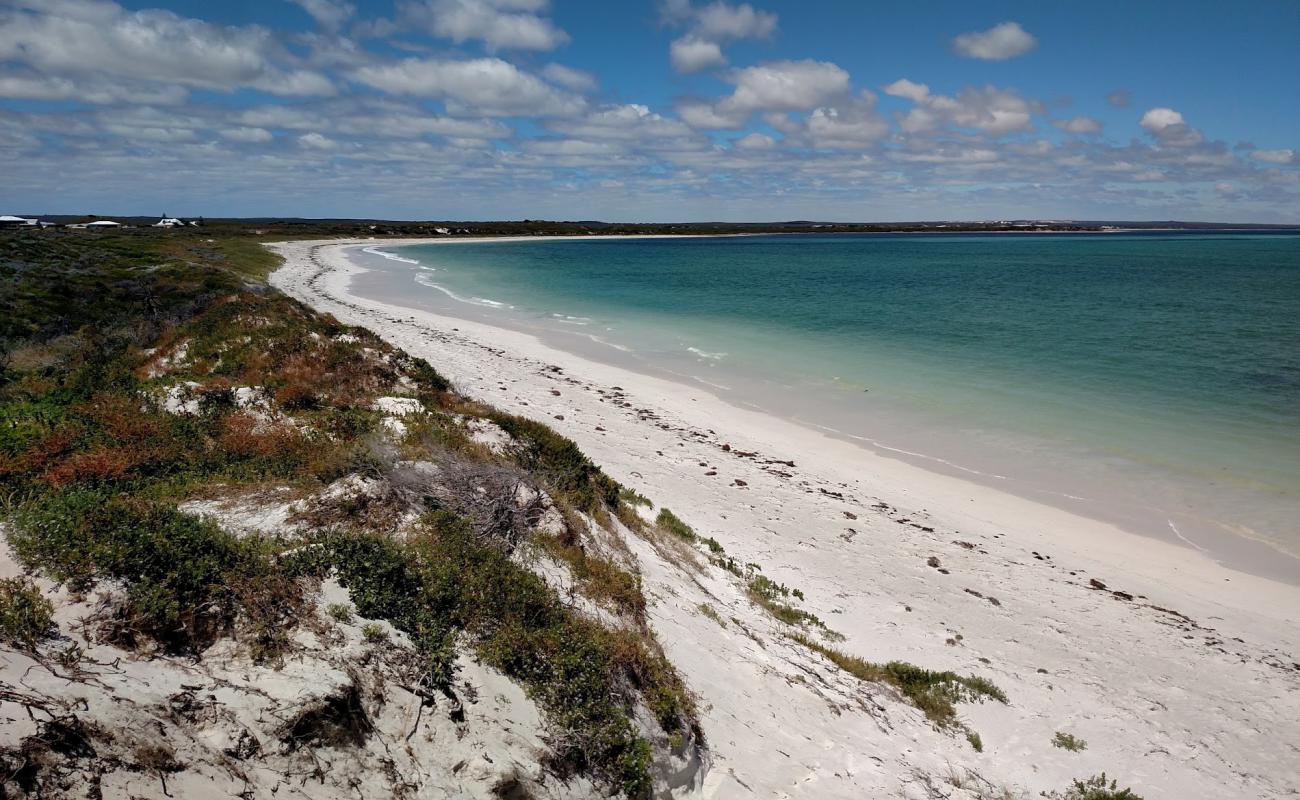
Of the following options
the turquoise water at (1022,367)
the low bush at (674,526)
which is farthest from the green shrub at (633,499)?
the turquoise water at (1022,367)

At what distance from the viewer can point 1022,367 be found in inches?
1047

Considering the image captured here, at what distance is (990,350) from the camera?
3011cm

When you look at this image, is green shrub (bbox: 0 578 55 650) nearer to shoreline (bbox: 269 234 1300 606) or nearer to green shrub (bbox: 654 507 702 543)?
green shrub (bbox: 654 507 702 543)

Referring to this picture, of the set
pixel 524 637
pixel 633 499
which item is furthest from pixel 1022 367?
pixel 524 637

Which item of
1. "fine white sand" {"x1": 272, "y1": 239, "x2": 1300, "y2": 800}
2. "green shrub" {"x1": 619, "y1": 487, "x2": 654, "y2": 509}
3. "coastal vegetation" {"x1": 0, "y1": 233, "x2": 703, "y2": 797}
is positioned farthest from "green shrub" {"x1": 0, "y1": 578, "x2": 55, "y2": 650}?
"green shrub" {"x1": 619, "y1": 487, "x2": 654, "y2": 509}

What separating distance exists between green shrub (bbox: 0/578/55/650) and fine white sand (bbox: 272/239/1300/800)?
520 centimetres

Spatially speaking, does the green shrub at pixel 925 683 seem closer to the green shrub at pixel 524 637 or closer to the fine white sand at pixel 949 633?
the fine white sand at pixel 949 633

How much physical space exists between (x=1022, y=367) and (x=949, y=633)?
20.9 m

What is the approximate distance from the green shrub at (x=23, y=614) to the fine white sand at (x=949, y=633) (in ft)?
17.1

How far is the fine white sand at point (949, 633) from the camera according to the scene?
6.87 meters

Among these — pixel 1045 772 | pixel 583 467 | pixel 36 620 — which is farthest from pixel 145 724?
pixel 1045 772

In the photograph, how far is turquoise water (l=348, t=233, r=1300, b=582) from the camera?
15.5m

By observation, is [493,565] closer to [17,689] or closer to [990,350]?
[17,689]

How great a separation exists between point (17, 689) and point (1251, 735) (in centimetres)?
1258
